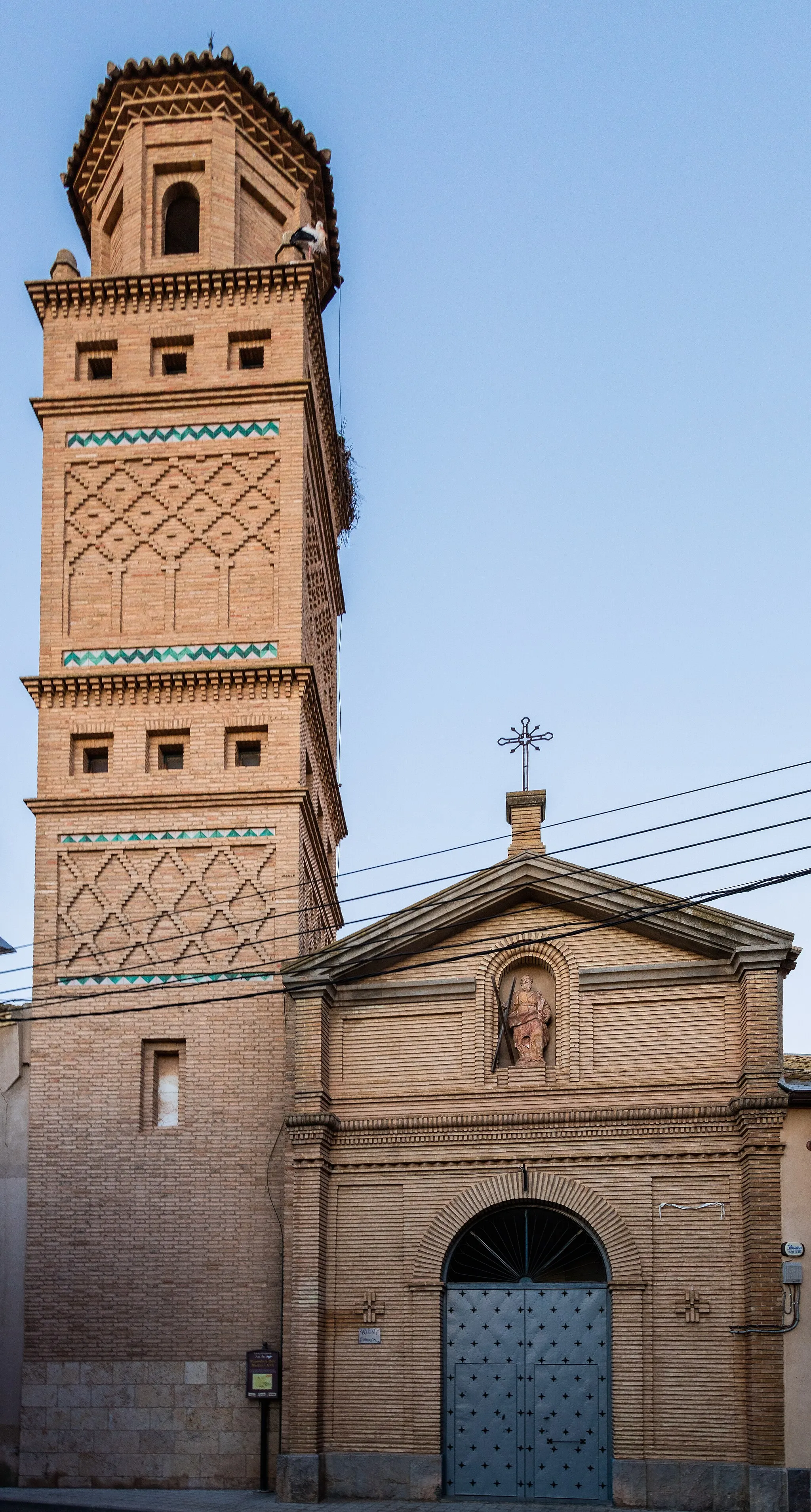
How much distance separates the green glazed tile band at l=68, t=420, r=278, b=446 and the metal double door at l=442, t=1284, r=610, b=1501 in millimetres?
12739

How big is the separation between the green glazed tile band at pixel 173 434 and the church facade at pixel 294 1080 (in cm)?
8

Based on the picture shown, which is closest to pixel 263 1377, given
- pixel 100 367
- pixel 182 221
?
pixel 100 367

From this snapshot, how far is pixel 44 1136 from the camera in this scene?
25.3 metres

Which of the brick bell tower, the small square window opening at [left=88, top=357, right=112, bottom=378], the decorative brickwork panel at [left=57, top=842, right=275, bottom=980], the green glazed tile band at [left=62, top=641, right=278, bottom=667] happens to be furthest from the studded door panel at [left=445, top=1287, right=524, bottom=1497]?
the small square window opening at [left=88, top=357, right=112, bottom=378]

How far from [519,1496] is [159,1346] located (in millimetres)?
5047

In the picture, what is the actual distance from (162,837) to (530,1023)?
5.93m

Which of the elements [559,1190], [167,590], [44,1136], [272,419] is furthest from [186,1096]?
[272,419]

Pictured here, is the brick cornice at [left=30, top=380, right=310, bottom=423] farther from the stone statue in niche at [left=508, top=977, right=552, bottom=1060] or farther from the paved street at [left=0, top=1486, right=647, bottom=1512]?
the paved street at [left=0, top=1486, right=647, bottom=1512]

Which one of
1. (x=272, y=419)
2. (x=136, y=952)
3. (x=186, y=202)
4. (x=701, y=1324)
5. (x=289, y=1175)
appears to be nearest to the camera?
(x=701, y=1324)

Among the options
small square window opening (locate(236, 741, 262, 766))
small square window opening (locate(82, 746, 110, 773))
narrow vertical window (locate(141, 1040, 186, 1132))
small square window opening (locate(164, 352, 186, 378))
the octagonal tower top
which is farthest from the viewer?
the octagonal tower top

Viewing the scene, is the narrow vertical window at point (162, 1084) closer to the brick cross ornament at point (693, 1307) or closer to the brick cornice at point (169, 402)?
the brick cross ornament at point (693, 1307)

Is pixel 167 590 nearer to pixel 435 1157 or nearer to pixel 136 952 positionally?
pixel 136 952

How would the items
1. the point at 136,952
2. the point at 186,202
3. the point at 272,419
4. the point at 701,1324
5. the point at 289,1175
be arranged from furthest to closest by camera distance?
the point at 186,202 < the point at 272,419 < the point at 136,952 < the point at 289,1175 < the point at 701,1324

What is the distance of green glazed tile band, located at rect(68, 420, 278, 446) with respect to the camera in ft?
90.9
